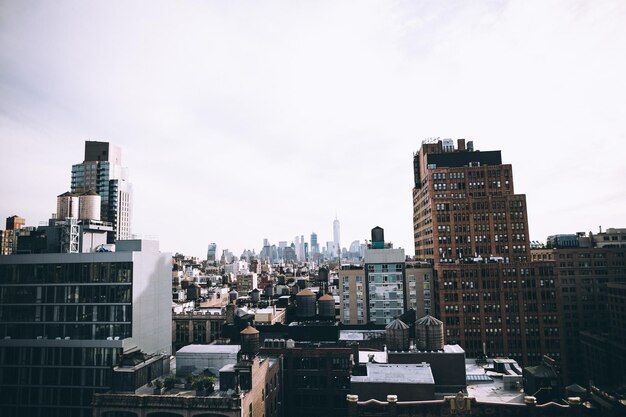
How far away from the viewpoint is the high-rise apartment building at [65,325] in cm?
6950

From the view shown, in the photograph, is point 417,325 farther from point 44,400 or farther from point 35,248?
point 35,248

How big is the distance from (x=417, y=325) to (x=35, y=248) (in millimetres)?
68748

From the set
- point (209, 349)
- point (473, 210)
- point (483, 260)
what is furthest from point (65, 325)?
point (473, 210)

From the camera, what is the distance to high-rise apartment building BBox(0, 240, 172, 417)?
69500 millimetres

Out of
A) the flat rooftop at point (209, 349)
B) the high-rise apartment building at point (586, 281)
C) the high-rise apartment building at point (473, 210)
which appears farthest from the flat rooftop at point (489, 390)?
the high-rise apartment building at point (586, 281)

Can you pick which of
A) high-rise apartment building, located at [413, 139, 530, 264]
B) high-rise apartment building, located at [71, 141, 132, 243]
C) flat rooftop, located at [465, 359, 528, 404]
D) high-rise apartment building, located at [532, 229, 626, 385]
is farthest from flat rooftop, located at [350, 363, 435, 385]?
high-rise apartment building, located at [71, 141, 132, 243]

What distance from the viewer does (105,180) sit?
185125 mm

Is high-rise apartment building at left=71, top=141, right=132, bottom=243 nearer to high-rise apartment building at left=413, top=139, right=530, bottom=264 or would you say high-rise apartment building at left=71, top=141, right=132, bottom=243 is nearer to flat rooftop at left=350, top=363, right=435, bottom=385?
high-rise apartment building at left=413, top=139, right=530, bottom=264

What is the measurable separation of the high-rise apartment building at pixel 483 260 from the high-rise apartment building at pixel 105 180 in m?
130

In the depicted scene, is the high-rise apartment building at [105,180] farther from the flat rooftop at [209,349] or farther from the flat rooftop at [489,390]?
the flat rooftop at [489,390]

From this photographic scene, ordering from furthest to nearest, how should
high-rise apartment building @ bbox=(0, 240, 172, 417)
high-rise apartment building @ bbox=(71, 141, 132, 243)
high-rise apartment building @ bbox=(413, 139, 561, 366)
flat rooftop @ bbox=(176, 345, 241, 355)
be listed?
1. high-rise apartment building @ bbox=(71, 141, 132, 243)
2. high-rise apartment building @ bbox=(413, 139, 561, 366)
3. flat rooftop @ bbox=(176, 345, 241, 355)
4. high-rise apartment building @ bbox=(0, 240, 172, 417)

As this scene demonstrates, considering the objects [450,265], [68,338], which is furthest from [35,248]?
[450,265]

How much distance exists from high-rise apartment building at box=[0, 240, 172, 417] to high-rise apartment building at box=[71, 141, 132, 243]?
11361 cm

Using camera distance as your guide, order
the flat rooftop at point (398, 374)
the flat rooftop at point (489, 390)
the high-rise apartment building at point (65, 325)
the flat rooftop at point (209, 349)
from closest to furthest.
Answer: the flat rooftop at point (489, 390), the flat rooftop at point (398, 374), the high-rise apartment building at point (65, 325), the flat rooftop at point (209, 349)
